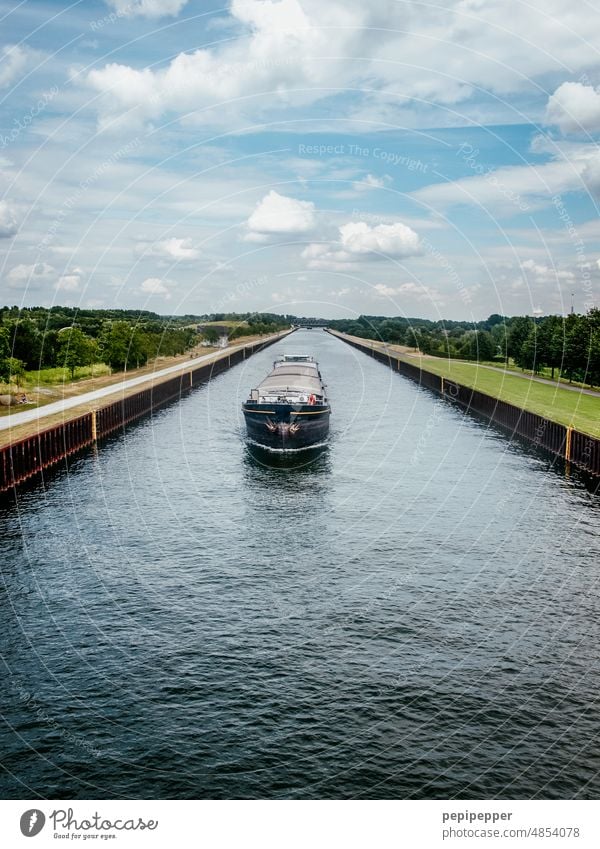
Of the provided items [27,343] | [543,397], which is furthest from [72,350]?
[543,397]

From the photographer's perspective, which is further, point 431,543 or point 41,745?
point 431,543

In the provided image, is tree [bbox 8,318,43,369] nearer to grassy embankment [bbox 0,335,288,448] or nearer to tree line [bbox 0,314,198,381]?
tree line [bbox 0,314,198,381]

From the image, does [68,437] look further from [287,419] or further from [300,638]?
[300,638]

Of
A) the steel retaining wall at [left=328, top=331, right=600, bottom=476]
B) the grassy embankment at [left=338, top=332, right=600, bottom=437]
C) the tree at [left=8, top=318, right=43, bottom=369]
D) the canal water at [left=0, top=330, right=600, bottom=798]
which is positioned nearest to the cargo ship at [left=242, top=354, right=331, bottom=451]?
the canal water at [left=0, top=330, right=600, bottom=798]

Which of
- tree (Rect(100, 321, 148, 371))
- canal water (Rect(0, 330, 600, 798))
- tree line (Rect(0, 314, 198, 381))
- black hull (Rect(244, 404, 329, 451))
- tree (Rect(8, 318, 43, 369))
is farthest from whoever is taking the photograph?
tree (Rect(100, 321, 148, 371))
